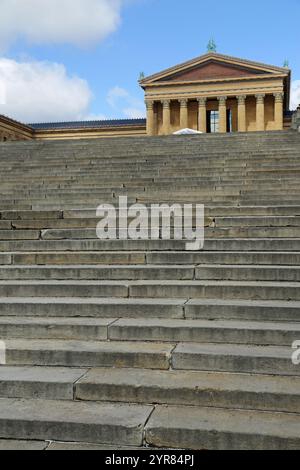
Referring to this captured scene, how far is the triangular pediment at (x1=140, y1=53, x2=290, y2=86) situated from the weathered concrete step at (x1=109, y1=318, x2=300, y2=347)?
41834 millimetres

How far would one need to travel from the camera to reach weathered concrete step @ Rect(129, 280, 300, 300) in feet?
16.7

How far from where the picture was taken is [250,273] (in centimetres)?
553

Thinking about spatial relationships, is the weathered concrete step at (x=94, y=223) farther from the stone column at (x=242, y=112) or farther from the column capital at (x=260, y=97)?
the column capital at (x=260, y=97)

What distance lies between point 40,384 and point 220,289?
7.10 feet

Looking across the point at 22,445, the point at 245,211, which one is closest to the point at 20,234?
the point at 245,211

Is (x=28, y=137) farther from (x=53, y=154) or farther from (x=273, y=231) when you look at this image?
(x=273, y=231)

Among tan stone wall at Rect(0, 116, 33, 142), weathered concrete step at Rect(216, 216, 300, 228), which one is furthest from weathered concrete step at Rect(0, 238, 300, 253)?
tan stone wall at Rect(0, 116, 33, 142)

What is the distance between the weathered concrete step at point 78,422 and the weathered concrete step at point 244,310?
1.38 meters

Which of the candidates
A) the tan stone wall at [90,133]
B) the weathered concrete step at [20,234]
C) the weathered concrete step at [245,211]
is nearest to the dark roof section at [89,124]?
the tan stone wall at [90,133]

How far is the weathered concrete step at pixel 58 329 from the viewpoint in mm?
4684

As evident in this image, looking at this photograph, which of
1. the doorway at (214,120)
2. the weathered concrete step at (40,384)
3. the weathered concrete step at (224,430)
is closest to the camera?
the weathered concrete step at (224,430)

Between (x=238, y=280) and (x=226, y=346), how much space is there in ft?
4.43
